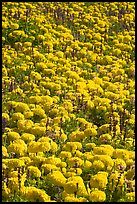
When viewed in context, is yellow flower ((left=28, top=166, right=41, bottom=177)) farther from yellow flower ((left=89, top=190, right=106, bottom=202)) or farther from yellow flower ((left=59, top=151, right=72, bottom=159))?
yellow flower ((left=89, top=190, right=106, bottom=202))

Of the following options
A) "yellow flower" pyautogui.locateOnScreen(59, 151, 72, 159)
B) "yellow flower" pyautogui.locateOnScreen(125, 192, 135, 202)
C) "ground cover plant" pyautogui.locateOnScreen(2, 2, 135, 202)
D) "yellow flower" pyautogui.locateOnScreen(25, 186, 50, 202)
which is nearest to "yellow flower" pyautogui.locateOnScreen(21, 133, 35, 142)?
"ground cover plant" pyautogui.locateOnScreen(2, 2, 135, 202)

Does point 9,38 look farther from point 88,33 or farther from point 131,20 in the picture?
point 131,20

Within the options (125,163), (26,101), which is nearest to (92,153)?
(125,163)

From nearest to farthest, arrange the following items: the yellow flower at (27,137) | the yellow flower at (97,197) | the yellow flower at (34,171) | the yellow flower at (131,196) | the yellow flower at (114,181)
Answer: the yellow flower at (97,197)
the yellow flower at (131,196)
the yellow flower at (114,181)
the yellow flower at (34,171)
the yellow flower at (27,137)

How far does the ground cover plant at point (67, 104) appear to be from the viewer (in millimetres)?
4965

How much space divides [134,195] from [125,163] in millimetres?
553

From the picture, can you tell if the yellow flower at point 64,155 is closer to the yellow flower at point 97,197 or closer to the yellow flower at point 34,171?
the yellow flower at point 34,171

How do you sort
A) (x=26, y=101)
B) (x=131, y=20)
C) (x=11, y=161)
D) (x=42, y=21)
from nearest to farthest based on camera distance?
(x=11, y=161)
(x=26, y=101)
(x=42, y=21)
(x=131, y=20)

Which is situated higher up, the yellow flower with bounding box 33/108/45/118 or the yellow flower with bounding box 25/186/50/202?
the yellow flower with bounding box 33/108/45/118

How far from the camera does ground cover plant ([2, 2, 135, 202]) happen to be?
496 cm

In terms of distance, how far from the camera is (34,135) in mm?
6047

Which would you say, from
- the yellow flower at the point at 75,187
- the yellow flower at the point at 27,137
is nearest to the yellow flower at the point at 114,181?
the yellow flower at the point at 75,187

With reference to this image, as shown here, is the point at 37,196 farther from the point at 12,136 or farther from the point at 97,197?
the point at 12,136

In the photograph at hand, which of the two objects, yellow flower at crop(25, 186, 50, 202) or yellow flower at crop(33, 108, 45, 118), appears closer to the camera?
yellow flower at crop(25, 186, 50, 202)
